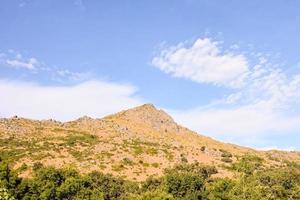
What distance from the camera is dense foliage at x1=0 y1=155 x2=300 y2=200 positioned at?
7306 cm

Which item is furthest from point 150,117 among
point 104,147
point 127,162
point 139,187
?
point 139,187

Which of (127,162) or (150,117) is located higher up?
(150,117)

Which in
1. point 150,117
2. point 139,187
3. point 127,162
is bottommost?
point 139,187

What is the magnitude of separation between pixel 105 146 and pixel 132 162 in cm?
1316

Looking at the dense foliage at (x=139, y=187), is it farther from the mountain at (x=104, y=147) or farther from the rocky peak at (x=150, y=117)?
the rocky peak at (x=150, y=117)

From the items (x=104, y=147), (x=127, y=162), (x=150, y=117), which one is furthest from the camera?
(x=150, y=117)

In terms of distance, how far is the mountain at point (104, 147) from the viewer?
349 feet

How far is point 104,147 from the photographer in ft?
398

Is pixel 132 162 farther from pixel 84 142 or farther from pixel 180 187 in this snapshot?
pixel 180 187

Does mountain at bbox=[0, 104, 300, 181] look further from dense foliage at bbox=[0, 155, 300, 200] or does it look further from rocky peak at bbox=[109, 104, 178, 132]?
dense foliage at bbox=[0, 155, 300, 200]

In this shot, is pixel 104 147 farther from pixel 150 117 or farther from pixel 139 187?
pixel 150 117

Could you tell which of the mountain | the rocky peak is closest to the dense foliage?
the mountain

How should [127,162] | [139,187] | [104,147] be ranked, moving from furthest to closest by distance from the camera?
[104,147]
[127,162]
[139,187]

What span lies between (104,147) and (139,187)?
100 feet
